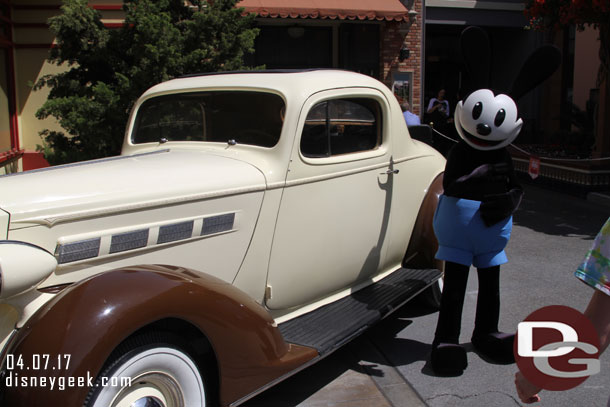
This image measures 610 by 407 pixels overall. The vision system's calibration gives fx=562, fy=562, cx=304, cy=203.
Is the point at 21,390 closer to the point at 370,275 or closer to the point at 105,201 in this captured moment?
the point at 105,201

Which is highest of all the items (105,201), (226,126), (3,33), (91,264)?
(3,33)

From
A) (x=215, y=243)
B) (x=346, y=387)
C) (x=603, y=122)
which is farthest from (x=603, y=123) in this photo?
(x=215, y=243)

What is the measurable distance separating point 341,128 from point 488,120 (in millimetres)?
876

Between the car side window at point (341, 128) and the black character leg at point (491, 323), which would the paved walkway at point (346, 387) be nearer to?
the black character leg at point (491, 323)

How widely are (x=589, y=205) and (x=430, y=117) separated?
3.23 metres

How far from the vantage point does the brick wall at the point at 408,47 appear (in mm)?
10898

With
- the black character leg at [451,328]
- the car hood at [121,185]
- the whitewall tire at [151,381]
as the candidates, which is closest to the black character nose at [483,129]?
the black character leg at [451,328]

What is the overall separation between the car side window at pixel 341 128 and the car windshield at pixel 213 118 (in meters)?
0.22

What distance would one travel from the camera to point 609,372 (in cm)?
336

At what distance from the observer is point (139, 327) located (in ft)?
6.95

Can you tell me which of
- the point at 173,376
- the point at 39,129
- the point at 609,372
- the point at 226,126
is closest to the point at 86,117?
the point at 226,126

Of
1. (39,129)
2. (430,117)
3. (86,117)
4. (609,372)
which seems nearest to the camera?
(609,372)

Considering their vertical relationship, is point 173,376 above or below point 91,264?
below

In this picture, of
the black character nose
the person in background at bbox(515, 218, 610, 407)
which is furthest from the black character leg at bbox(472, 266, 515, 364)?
the person in background at bbox(515, 218, 610, 407)
